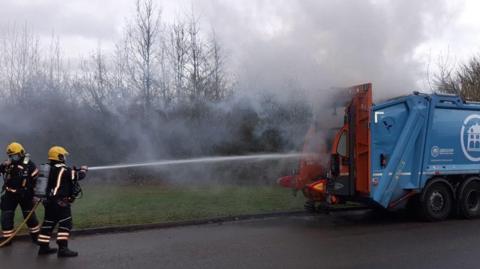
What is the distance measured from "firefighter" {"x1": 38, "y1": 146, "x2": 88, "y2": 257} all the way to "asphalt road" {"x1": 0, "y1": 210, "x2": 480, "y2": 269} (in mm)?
244

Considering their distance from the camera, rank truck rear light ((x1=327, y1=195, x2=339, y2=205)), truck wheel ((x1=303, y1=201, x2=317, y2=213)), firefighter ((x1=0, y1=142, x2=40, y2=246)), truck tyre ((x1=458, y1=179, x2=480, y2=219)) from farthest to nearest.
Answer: truck wheel ((x1=303, y1=201, x2=317, y2=213))
truck tyre ((x1=458, y1=179, x2=480, y2=219))
truck rear light ((x1=327, y1=195, x2=339, y2=205))
firefighter ((x1=0, y1=142, x2=40, y2=246))

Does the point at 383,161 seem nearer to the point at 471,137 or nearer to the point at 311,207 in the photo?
the point at 311,207

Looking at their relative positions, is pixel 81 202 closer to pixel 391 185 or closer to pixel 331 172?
pixel 331 172

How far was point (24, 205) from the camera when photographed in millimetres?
8484

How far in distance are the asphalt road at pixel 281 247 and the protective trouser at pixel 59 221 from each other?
0.30 m

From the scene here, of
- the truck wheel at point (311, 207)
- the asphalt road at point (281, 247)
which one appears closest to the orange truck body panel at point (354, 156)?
the truck wheel at point (311, 207)

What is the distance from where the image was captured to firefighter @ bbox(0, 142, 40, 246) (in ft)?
27.0

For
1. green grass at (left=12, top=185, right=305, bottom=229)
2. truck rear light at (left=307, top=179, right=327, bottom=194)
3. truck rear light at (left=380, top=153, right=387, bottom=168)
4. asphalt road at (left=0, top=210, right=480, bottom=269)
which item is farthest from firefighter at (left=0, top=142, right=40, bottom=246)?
truck rear light at (left=380, top=153, right=387, bottom=168)

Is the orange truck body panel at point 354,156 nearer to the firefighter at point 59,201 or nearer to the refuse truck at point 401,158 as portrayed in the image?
the refuse truck at point 401,158

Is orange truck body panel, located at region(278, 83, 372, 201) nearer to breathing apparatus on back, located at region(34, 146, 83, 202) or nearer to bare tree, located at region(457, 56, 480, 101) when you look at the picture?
breathing apparatus on back, located at region(34, 146, 83, 202)

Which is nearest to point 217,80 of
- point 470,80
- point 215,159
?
point 215,159

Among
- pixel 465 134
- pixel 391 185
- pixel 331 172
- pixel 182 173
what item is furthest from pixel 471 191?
pixel 182 173

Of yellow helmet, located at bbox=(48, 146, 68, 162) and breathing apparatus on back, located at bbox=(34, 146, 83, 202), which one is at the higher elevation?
yellow helmet, located at bbox=(48, 146, 68, 162)

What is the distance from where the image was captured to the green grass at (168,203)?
33.9 feet
